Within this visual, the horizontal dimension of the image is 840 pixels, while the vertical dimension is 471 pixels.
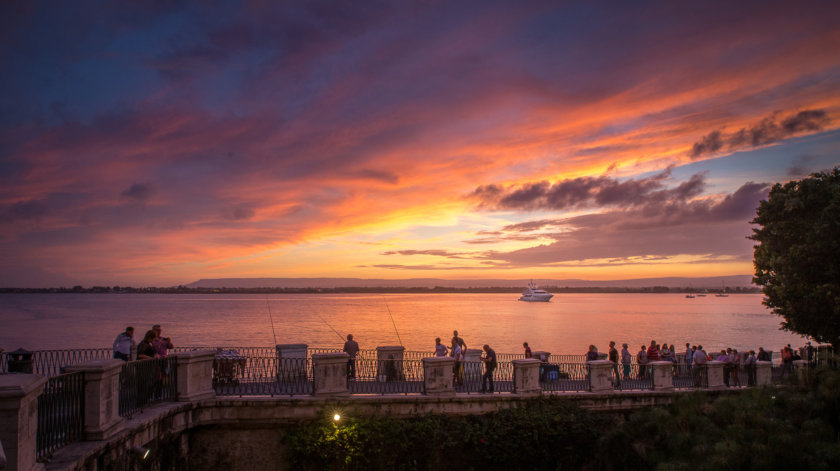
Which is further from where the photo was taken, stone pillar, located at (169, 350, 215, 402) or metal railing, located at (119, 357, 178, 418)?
stone pillar, located at (169, 350, 215, 402)

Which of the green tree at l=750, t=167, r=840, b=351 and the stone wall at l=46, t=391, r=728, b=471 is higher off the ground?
the green tree at l=750, t=167, r=840, b=351

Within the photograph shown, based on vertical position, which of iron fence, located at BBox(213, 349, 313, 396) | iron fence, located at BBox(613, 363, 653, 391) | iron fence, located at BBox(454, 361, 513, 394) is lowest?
iron fence, located at BBox(613, 363, 653, 391)

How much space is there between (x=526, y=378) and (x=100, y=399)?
11.3 metres

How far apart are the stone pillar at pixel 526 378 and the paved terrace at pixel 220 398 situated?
0.10 ft

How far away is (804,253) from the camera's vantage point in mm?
21609

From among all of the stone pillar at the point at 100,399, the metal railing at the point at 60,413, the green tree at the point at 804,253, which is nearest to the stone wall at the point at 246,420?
the stone pillar at the point at 100,399

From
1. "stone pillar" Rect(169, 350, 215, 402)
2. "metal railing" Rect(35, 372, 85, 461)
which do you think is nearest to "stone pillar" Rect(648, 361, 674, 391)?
"stone pillar" Rect(169, 350, 215, 402)

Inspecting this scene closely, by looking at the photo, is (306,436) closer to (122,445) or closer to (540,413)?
(122,445)

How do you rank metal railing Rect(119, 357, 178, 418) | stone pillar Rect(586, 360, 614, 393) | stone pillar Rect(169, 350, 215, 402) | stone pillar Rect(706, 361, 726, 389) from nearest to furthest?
1. metal railing Rect(119, 357, 178, 418)
2. stone pillar Rect(169, 350, 215, 402)
3. stone pillar Rect(586, 360, 614, 393)
4. stone pillar Rect(706, 361, 726, 389)

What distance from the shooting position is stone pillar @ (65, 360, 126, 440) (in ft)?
30.9

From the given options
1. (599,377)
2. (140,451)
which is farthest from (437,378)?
(140,451)

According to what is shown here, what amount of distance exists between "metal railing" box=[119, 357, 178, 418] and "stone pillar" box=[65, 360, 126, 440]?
84cm

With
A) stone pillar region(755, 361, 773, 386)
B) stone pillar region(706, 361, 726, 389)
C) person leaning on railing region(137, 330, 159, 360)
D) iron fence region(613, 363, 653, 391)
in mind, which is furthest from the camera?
stone pillar region(755, 361, 773, 386)

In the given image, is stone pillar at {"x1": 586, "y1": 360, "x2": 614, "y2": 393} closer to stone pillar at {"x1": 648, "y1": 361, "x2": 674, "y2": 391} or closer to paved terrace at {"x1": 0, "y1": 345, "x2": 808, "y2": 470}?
paved terrace at {"x1": 0, "y1": 345, "x2": 808, "y2": 470}
